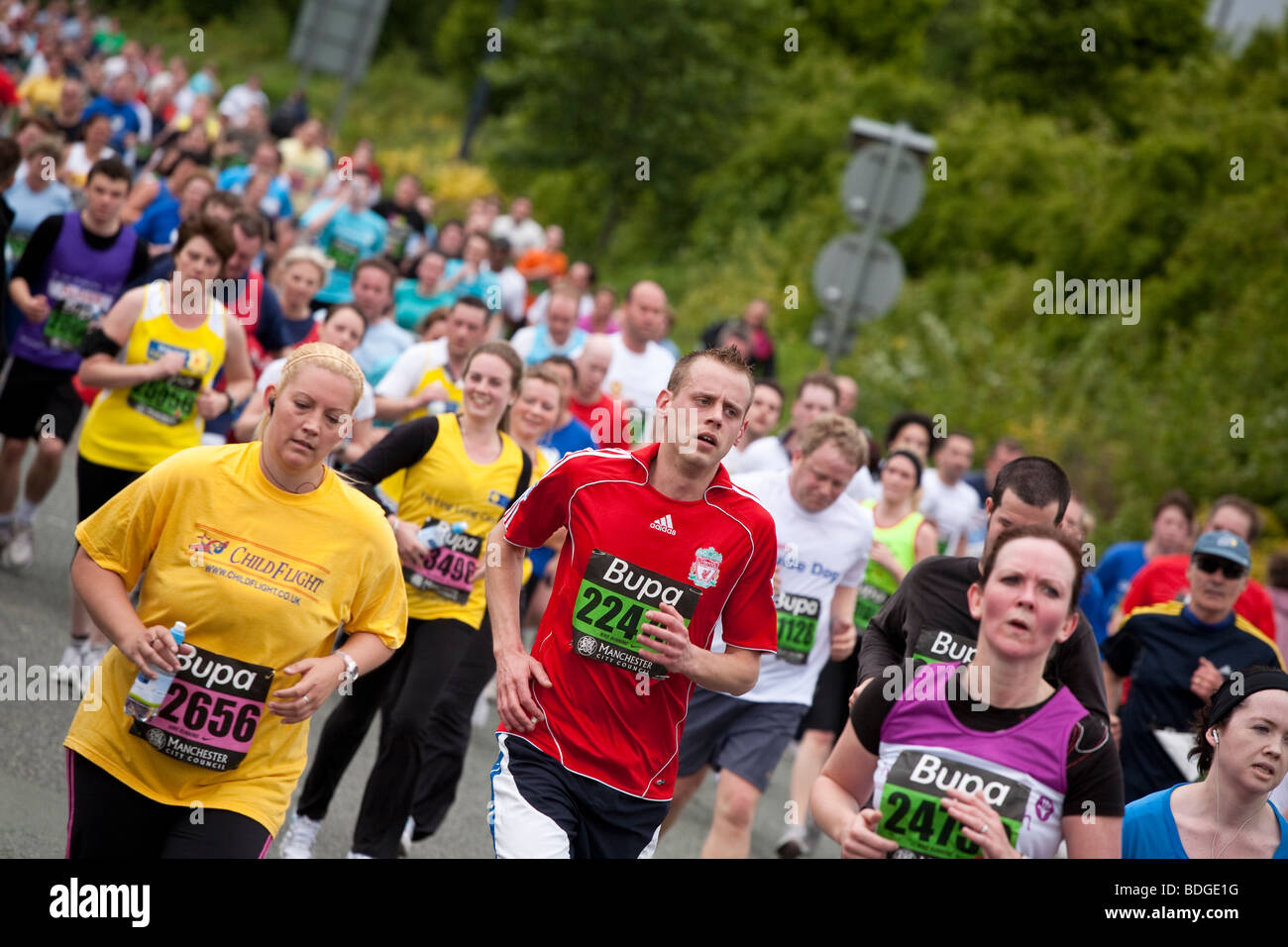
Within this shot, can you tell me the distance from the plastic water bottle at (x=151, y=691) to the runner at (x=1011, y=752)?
183cm

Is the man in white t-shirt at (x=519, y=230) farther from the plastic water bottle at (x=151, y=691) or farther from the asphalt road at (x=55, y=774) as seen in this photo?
Result: the plastic water bottle at (x=151, y=691)

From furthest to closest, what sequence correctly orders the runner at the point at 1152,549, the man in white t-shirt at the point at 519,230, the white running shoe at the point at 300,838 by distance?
the man in white t-shirt at the point at 519,230 < the runner at the point at 1152,549 < the white running shoe at the point at 300,838

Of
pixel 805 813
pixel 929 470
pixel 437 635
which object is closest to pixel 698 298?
pixel 929 470

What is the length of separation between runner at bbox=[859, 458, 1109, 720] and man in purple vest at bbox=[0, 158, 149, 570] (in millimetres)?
5277

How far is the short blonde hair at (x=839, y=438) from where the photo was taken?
262 inches

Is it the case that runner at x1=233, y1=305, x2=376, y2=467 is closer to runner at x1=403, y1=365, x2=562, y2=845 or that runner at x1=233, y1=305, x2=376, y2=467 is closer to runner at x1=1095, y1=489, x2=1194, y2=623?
runner at x1=403, y1=365, x2=562, y2=845

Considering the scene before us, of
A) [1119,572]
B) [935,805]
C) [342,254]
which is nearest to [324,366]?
[935,805]

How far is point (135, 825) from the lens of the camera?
395 centimetres

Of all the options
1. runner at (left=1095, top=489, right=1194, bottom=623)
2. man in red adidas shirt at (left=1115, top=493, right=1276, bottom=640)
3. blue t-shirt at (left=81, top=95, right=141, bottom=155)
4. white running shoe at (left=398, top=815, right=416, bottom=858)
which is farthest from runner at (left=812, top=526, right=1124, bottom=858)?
blue t-shirt at (left=81, top=95, right=141, bottom=155)

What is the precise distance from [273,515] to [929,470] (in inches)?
292

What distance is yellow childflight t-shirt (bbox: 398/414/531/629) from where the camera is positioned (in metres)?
6.17

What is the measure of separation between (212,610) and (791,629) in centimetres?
352

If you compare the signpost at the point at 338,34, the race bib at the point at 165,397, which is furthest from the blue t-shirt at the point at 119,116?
the race bib at the point at 165,397

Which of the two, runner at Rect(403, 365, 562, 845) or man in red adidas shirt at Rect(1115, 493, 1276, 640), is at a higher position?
man in red adidas shirt at Rect(1115, 493, 1276, 640)
